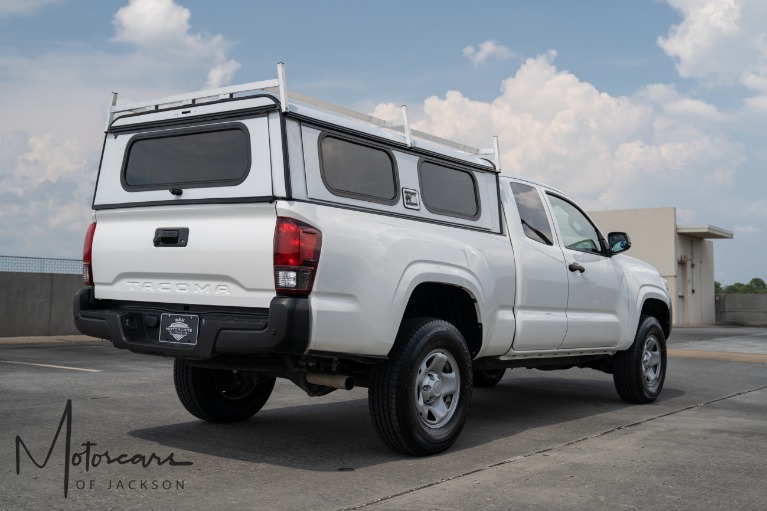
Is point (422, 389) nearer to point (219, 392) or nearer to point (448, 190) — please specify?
point (448, 190)

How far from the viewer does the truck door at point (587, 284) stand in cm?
777

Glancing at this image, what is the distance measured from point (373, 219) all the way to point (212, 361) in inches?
56.4

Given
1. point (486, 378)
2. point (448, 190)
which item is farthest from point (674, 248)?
point (448, 190)

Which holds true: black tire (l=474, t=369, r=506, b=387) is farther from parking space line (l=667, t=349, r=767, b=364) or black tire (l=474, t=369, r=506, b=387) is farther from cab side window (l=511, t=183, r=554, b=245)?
parking space line (l=667, t=349, r=767, b=364)

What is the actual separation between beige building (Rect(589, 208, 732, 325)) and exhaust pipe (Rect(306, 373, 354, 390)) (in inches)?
1350

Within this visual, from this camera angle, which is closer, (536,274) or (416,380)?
(416,380)

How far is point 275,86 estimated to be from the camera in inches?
211

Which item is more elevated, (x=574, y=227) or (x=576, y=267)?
(x=574, y=227)

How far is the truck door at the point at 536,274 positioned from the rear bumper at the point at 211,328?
8.34 ft

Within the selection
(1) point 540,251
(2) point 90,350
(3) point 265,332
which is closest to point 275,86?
(3) point 265,332

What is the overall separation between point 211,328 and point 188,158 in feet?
4.20

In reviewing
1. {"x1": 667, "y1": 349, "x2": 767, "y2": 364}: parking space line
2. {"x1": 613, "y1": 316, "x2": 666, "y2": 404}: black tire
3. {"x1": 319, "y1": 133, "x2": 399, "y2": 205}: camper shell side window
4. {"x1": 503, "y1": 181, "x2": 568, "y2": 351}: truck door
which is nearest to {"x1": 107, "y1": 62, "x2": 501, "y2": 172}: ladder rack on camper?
{"x1": 319, "y1": 133, "x2": 399, "y2": 205}: camper shell side window

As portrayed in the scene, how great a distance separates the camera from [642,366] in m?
8.74

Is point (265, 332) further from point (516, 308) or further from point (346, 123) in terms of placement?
point (516, 308)
